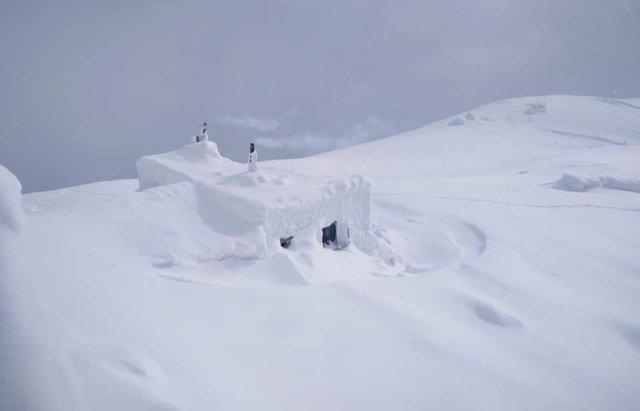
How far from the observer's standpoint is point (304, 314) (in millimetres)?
7688

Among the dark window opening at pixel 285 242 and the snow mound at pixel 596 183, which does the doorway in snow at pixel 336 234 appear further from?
the snow mound at pixel 596 183

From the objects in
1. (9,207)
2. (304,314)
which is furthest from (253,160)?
(9,207)

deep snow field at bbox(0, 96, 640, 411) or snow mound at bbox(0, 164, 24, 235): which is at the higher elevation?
snow mound at bbox(0, 164, 24, 235)

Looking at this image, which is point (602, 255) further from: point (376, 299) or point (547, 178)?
point (547, 178)

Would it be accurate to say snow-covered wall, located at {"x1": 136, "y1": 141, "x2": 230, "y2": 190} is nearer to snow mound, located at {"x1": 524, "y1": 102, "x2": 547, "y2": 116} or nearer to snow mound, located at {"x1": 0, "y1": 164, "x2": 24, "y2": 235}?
snow mound, located at {"x1": 0, "y1": 164, "x2": 24, "y2": 235}

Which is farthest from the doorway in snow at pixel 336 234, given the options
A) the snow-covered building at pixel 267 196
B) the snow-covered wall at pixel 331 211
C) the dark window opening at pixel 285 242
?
the dark window opening at pixel 285 242

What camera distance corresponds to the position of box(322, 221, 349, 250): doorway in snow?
1345 centimetres

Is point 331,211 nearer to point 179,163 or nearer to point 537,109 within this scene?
point 179,163

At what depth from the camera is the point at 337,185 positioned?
13281 mm

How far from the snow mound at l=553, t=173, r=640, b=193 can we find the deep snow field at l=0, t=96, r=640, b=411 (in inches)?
249

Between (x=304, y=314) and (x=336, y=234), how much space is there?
20.0 feet

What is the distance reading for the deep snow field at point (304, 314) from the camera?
13.2 ft

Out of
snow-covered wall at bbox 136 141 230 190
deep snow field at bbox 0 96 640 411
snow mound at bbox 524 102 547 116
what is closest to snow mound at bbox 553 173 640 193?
deep snow field at bbox 0 96 640 411

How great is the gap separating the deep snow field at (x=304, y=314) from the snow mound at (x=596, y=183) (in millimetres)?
6324
